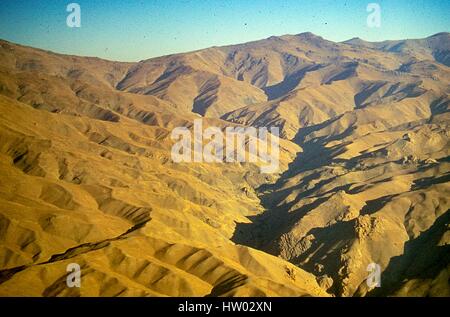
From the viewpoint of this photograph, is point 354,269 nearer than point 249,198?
Yes

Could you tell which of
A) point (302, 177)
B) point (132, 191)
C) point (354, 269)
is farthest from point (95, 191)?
point (302, 177)

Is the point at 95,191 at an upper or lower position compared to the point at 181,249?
upper

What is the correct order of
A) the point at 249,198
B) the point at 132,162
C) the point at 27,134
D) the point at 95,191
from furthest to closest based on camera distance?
the point at 249,198
the point at 132,162
the point at 27,134
the point at 95,191

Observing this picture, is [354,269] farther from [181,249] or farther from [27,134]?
[27,134]

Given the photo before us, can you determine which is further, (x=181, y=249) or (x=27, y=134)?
Result: (x=27, y=134)

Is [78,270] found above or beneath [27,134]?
beneath
